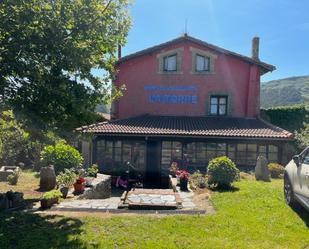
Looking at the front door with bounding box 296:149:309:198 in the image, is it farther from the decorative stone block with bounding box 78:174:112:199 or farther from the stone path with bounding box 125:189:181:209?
the decorative stone block with bounding box 78:174:112:199

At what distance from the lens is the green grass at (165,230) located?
6.26 metres

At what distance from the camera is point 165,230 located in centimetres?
695

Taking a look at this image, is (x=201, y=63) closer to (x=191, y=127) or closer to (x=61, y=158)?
(x=191, y=127)

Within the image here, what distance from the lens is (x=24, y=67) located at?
7.58 metres

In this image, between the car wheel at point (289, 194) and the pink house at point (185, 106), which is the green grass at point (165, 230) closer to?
the car wheel at point (289, 194)

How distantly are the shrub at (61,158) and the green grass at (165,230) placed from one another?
770 centimetres

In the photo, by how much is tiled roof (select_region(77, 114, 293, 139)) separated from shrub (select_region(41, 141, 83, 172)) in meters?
2.40

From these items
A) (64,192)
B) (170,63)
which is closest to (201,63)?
(170,63)

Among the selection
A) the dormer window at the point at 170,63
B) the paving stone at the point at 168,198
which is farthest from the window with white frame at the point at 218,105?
the paving stone at the point at 168,198

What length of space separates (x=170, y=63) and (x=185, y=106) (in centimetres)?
360

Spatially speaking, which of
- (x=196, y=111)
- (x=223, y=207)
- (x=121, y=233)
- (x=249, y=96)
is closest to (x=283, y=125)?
(x=249, y=96)

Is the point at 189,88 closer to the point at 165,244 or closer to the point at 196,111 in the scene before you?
the point at 196,111

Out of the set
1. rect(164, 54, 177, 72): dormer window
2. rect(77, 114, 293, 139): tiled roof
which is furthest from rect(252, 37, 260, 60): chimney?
rect(164, 54, 177, 72): dormer window

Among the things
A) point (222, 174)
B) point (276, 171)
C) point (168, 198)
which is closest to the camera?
point (168, 198)
